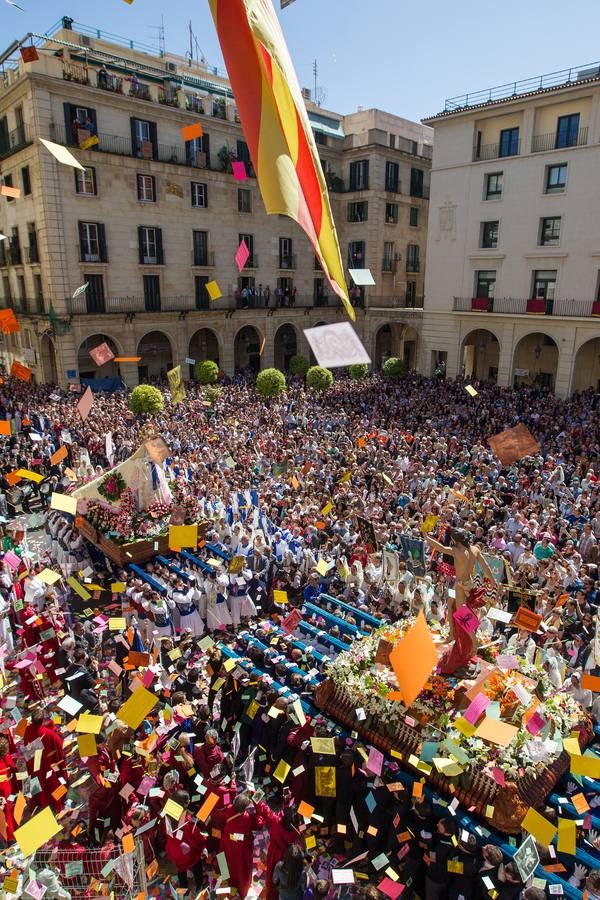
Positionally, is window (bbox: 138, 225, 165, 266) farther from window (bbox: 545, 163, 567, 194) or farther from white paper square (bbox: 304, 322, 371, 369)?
white paper square (bbox: 304, 322, 371, 369)

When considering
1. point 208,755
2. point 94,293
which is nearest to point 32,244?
point 94,293

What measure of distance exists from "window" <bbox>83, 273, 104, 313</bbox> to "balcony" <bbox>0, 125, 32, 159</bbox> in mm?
6272

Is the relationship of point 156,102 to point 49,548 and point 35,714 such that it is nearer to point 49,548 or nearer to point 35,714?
point 49,548

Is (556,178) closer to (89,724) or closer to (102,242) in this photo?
(102,242)

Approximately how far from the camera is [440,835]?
6238 millimetres

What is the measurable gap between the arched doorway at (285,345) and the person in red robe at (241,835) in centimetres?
3477

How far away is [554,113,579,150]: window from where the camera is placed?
90.9 ft

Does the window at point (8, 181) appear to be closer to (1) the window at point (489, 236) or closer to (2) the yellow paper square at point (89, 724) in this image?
(1) the window at point (489, 236)

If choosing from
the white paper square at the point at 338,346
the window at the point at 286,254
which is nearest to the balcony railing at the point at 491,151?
the window at the point at 286,254

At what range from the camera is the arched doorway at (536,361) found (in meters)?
32.8

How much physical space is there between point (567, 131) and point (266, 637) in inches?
1144

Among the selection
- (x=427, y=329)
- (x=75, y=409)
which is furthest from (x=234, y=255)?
(x=75, y=409)

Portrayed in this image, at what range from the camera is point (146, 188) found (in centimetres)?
3091

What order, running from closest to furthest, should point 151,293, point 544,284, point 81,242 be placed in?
point 81,242 < point 544,284 < point 151,293
